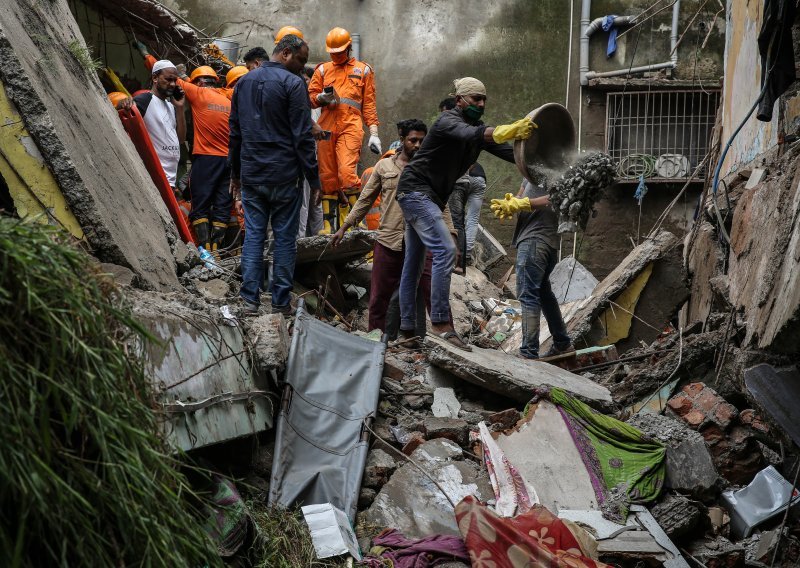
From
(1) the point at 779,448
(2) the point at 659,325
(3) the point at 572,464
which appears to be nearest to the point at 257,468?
(3) the point at 572,464

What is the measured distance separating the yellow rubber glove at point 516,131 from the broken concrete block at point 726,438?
194 centimetres

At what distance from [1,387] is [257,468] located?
2.18 meters

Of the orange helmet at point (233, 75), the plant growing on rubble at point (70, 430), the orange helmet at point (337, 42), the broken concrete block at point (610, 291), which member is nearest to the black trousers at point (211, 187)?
the orange helmet at point (233, 75)

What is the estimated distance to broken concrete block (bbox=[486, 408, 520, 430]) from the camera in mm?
4965

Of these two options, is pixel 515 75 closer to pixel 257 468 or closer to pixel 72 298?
pixel 257 468

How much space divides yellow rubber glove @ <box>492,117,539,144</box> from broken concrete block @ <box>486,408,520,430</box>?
60.7 inches

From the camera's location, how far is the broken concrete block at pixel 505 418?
195 inches

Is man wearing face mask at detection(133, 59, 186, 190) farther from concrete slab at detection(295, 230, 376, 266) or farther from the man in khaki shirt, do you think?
the man in khaki shirt

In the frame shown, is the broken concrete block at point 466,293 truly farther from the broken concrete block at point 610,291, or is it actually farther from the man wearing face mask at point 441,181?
the man wearing face mask at point 441,181

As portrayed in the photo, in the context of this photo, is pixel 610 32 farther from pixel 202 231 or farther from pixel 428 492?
pixel 428 492

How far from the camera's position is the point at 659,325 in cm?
795

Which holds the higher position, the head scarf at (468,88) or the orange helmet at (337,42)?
the orange helmet at (337,42)

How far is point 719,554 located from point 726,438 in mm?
1108

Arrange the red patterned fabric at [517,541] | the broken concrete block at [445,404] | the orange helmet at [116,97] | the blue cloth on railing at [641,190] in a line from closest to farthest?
the red patterned fabric at [517,541] → the broken concrete block at [445,404] → the orange helmet at [116,97] → the blue cloth on railing at [641,190]
